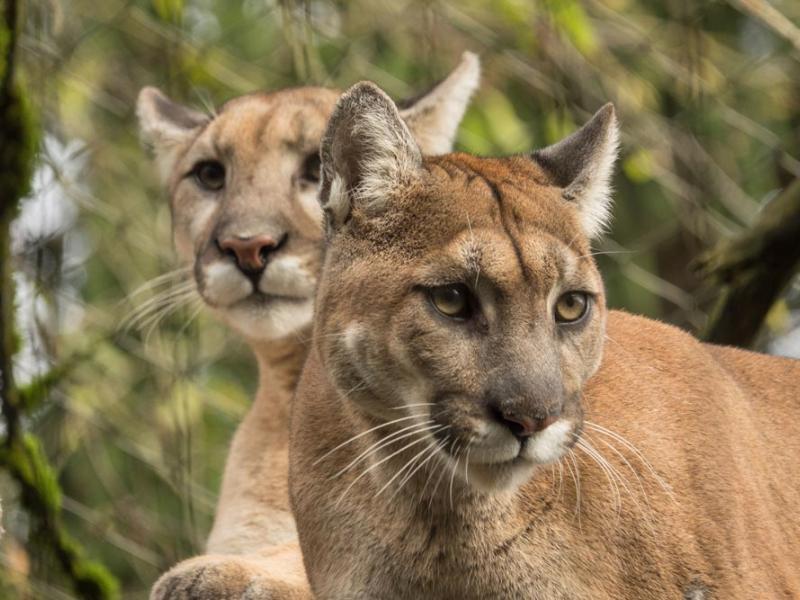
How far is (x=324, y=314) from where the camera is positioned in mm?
3580

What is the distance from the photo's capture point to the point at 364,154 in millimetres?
3576

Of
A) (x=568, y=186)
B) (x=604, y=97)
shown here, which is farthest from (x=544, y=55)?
(x=568, y=186)

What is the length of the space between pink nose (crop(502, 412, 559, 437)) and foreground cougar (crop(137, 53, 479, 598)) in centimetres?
156

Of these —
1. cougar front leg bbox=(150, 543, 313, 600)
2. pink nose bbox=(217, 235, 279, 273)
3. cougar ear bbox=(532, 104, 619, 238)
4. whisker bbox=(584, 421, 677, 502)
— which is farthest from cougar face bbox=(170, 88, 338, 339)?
whisker bbox=(584, 421, 677, 502)

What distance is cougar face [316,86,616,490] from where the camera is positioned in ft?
10.3

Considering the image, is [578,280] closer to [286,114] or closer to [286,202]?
[286,202]

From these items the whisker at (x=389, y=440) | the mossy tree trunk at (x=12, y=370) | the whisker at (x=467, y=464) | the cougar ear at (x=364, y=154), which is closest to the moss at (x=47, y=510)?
the mossy tree trunk at (x=12, y=370)

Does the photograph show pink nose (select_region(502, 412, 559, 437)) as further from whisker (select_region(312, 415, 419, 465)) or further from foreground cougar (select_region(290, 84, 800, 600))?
whisker (select_region(312, 415, 419, 465))

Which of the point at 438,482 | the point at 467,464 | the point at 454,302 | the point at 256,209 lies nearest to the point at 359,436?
the point at 438,482

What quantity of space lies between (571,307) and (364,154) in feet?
2.06

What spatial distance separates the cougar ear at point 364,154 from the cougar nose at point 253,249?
1.36 metres

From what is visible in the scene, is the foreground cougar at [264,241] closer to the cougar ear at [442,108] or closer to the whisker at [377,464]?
the cougar ear at [442,108]

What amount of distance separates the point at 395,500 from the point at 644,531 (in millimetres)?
593

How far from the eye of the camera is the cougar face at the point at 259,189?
4961 millimetres
